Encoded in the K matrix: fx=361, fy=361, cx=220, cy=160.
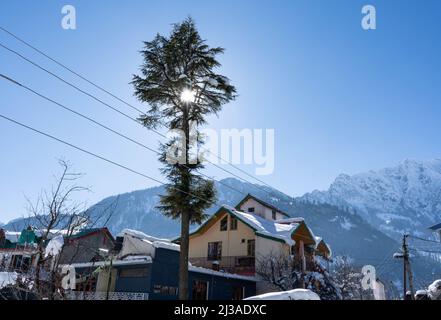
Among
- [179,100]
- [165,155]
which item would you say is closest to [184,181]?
[165,155]

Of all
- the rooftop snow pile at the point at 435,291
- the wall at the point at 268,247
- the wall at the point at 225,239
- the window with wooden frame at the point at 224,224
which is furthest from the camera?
the window with wooden frame at the point at 224,224

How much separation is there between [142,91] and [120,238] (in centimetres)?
1568

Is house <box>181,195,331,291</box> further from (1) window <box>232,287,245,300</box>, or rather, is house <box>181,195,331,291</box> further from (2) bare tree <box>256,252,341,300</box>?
(1) window <box>232,287,245,300</box>

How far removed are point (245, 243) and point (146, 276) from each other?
12.8 meters

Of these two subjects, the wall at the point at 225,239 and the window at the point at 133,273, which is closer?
the window at the point at 133,273

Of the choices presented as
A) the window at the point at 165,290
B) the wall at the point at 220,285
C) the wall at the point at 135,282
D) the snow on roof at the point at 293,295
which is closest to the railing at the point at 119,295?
the wall at the point at 135,282

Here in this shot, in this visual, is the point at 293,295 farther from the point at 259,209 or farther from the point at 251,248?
the point at 259,209

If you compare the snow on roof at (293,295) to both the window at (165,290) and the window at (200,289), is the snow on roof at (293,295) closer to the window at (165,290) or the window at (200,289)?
the window at (165,290)

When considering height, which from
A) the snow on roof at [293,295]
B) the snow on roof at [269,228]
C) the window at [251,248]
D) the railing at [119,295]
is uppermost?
the snow on roof at [269,228]

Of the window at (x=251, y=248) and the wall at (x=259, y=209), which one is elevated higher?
the wall at (x=259, y=209)

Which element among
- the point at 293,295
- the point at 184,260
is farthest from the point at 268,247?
the point at 293,295

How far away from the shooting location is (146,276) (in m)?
23.5

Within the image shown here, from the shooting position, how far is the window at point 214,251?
35.3 meters
